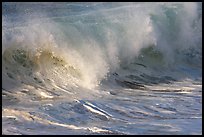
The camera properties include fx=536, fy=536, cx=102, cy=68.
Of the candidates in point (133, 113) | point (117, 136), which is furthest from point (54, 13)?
point (117, 136)

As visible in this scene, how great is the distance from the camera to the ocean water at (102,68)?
7.30 metres

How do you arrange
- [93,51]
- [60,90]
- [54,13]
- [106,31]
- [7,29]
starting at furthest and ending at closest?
1. [54,13]
2. [106,31]
3. [93,51]
4. [7,29]
5. [60,90]

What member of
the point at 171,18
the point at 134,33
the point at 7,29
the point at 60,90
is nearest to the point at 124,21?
the point at 134,33

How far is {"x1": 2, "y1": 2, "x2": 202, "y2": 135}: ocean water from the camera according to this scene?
288 inches

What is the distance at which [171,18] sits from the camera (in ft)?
55.6

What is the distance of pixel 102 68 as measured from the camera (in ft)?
39.0

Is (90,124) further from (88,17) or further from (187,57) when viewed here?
(187,57)

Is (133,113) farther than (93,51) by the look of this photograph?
No

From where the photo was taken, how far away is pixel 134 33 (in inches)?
564

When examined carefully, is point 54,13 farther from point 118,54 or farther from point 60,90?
point 60,90

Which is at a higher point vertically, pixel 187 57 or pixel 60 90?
pixel 187 57

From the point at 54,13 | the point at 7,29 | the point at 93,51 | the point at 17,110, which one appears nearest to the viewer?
the point at 17,110

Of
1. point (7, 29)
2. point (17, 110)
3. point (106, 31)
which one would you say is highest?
point (106, 31)

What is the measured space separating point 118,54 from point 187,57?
2.91 metres
